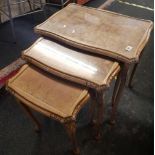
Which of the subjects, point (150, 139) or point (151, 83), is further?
point (151, 83)

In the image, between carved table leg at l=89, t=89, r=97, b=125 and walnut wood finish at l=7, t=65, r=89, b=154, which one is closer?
walnut wood finish at l=7, t=65, r=89, b=154

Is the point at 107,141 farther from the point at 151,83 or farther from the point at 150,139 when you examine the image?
the point at 151,83

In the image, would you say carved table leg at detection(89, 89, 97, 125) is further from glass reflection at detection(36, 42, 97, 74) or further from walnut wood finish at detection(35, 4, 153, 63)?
walnut wood finish at detection(35, 4, 153, 63)

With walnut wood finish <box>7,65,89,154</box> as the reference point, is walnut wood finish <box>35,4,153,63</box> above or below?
above

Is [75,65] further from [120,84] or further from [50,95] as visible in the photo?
[120,84]

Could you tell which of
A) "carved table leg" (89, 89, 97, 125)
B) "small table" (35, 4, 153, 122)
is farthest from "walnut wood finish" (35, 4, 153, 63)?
"carved table leg" (89, 89, 97, 125)

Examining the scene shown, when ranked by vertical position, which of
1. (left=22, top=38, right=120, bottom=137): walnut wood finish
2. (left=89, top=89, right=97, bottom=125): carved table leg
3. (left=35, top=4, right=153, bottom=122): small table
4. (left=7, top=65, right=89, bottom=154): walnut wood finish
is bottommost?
(left=89, top=89, right=97, bottom=125): carved table leg

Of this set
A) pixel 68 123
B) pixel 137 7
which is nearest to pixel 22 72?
pixel 68 123

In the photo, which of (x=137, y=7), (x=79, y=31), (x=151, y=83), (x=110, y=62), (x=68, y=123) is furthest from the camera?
(x=137, y=7)

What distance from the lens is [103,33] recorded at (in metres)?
1.29

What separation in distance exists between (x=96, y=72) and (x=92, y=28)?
359mm

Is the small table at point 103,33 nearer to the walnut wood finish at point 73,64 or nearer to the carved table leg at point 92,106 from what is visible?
the walnut wood finish at point 73,64

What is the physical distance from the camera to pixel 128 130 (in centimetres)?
159

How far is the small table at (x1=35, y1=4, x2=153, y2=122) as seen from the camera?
117 centimetres
